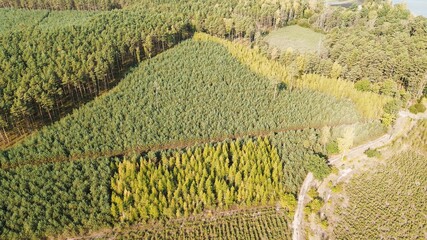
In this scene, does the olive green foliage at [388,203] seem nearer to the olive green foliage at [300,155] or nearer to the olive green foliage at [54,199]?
the olive green foliage at [300,155]

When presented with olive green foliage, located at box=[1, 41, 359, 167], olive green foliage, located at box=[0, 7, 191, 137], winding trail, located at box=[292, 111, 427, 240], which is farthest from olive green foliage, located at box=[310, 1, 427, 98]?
olive green foliage, located at box=[0, 7, 191, 137]

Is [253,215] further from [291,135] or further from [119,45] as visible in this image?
[119,45]

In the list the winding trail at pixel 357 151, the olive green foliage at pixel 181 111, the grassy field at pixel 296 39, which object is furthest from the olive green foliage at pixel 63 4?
the winding trail at pixel 357 151

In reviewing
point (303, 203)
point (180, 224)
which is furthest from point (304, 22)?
point (180, 224)

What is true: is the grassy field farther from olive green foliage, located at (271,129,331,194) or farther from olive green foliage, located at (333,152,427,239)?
olive green foliage, located at (333,152,427,239)

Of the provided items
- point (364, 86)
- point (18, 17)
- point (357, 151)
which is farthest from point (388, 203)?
point (18, 17)

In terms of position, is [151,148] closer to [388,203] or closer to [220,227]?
[220,227]

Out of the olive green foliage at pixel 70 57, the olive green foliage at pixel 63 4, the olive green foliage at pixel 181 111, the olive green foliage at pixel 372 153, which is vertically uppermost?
the olive green foliage at pixel 63 4
